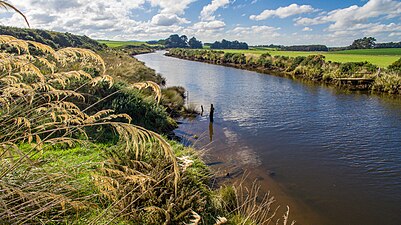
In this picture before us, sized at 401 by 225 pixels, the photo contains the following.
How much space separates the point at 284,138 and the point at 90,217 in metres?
9.10

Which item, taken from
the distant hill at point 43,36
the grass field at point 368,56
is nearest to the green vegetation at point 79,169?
the distant hill at point 43,36

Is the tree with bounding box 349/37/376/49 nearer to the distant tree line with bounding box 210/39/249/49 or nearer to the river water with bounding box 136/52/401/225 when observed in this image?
the distant tree line with bounding box 210/39/249/49

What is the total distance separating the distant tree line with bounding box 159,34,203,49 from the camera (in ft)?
487

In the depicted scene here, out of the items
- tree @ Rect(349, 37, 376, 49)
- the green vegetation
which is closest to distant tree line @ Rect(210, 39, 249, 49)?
tree @ Rect(349, 37, 376, 49)

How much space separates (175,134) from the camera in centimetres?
1082

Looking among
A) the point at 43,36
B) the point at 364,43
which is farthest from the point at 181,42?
the point at 43,36

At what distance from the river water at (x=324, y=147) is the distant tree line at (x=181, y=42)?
5292 inches

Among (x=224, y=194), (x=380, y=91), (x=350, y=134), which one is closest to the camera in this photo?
(x=224, y=194)

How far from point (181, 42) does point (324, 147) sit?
149 metres

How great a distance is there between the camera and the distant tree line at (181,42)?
14838 cm

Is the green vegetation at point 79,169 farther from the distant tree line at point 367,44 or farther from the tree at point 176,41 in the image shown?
the tree at point 176,41

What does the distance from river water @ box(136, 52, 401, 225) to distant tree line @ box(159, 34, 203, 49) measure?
134m

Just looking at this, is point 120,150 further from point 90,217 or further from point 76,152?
point 90,217

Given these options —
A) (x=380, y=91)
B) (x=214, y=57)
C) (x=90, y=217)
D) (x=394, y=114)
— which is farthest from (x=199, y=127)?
(x=214, y=57)
